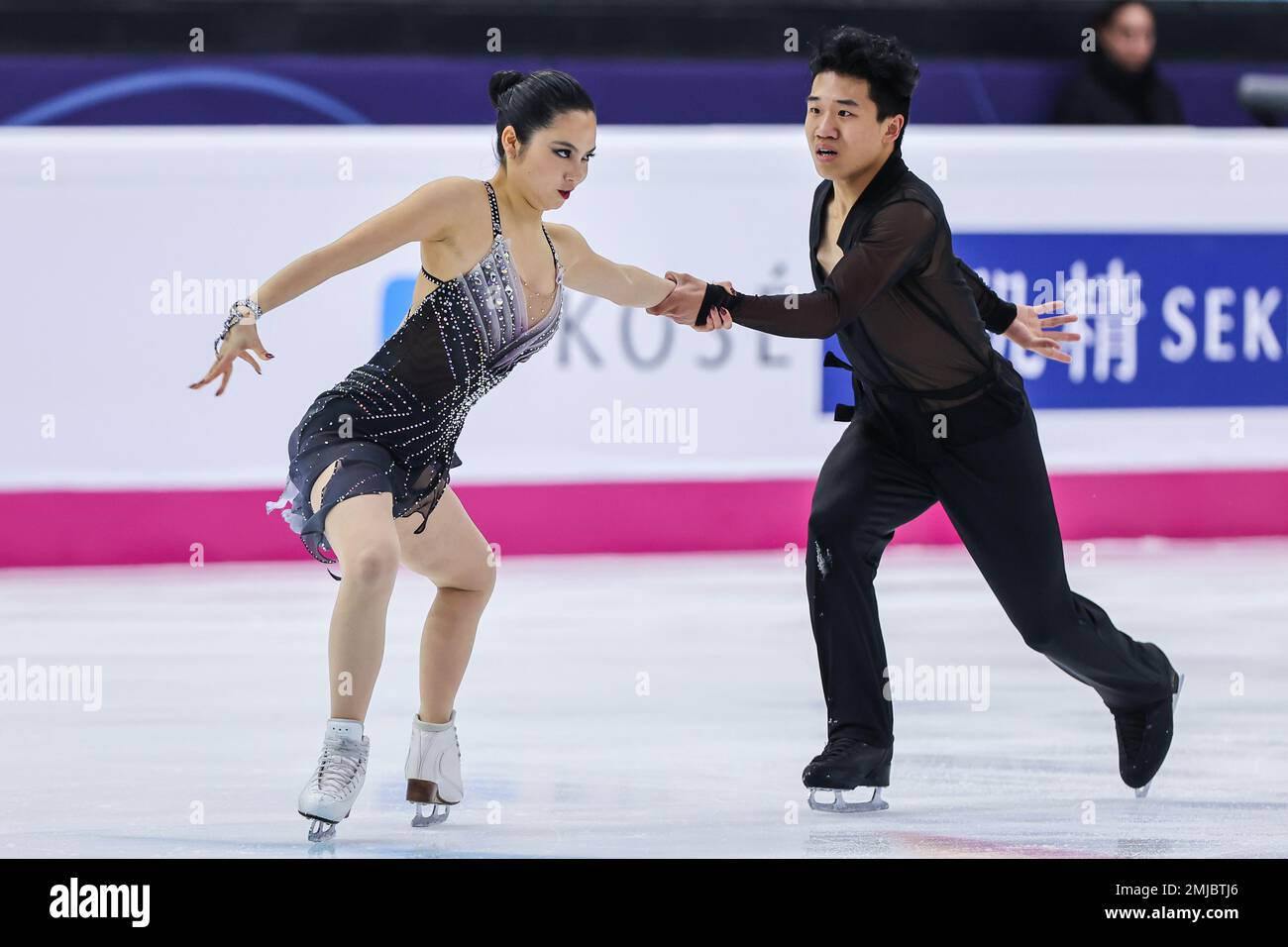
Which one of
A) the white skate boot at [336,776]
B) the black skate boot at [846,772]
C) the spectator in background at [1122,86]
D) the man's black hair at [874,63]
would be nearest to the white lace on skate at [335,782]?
the white skate boot at [336,776]

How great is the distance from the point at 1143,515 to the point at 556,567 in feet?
7.49

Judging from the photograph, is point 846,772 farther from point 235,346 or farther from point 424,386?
point 235,346

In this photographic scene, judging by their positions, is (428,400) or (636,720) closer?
(428,400)

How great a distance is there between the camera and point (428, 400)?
10.7 feet

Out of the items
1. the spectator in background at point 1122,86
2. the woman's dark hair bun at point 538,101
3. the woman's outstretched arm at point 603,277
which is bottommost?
the woman's outstretched arm at point 603,277

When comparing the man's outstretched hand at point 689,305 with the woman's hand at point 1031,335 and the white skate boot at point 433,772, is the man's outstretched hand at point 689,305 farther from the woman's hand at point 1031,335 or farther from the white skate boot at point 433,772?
the white skate boot at point 433,772

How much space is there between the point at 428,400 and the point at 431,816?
75cm

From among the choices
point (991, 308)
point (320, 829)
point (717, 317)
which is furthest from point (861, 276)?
point (320, 829)

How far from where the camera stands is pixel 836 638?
11.6 ft

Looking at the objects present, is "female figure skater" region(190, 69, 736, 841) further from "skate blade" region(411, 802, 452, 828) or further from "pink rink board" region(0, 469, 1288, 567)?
"pink rink board" region(0, 469, 1288, 567)

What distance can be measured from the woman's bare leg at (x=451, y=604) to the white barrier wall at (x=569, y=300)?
9.99ft

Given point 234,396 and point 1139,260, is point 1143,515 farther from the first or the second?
point 234,396

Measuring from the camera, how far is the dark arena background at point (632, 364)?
492cm
